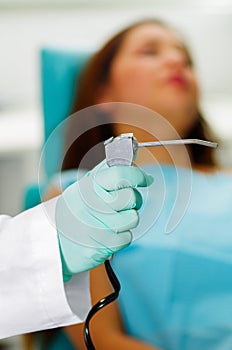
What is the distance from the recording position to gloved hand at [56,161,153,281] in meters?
0.73

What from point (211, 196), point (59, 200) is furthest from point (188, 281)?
point (59, 200)

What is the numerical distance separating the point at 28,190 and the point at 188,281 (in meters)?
0.48

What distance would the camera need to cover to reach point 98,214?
0.77 meters

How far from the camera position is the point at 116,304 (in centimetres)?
148

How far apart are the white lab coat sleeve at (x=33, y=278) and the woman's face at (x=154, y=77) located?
88 cm

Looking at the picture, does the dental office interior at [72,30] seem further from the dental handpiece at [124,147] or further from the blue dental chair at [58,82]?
the dental handpiece at [124,147]

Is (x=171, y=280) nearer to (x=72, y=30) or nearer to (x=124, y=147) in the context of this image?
(x=124, y=147)

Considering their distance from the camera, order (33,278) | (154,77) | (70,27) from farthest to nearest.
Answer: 1. (70,27)
2. (154,77)
3. (33,278)

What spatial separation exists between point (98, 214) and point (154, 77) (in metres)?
0.98

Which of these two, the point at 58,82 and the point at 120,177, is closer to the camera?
the point at 120,177

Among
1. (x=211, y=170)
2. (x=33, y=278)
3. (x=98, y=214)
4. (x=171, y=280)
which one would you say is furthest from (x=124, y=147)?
(x=211, y=170)

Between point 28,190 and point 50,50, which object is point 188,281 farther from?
point 50,50

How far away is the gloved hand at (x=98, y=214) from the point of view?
732mm

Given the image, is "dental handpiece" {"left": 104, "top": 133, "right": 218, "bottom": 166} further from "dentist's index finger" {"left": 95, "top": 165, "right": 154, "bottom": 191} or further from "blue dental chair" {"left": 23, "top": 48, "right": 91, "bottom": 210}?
"blue dental chair" {"left": 23, "top": 48, "right": 91, "bottom": 210}
